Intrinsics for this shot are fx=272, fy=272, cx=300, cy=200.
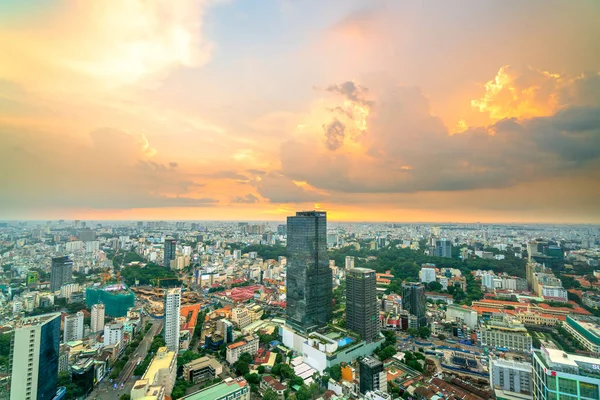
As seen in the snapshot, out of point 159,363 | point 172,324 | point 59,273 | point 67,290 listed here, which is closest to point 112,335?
point 172,324

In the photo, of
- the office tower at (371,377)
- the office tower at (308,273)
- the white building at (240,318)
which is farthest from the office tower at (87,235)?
the office tower at (371,377)

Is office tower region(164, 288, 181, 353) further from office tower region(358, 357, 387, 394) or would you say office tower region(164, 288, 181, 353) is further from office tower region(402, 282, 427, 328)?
office tower region(402, 282, 427, 328)

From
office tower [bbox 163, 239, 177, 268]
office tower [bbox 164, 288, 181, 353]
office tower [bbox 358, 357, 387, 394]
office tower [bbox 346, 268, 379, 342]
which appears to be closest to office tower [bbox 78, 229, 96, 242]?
office tower [bbox 163, 239, 177, 268]

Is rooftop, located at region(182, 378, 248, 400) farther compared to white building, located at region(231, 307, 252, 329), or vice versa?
white building, located at region(231, 307, 252, 329)

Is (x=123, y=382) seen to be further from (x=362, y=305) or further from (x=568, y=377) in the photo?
(x=568, y=377)

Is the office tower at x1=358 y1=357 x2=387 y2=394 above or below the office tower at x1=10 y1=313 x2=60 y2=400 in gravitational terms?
below

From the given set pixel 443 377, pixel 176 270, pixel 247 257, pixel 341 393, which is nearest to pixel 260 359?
pixel 341 393

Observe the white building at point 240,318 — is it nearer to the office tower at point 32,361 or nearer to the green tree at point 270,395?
the green tree at point 270,395
